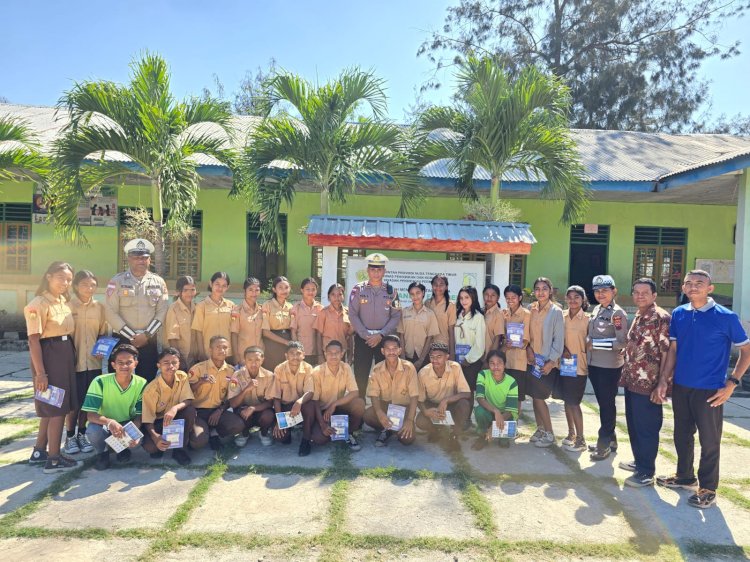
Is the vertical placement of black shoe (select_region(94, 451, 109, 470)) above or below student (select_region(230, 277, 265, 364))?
below

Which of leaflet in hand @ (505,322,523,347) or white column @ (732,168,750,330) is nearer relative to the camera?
leaflet in hand @ (505,322,523,347)

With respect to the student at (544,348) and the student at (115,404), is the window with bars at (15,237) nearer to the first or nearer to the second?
the student at (115,404)

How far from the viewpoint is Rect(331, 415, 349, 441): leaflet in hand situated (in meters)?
4.33

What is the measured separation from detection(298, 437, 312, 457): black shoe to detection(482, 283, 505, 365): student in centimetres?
187

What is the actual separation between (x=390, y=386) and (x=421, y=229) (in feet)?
9.37

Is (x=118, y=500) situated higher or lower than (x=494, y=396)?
lower

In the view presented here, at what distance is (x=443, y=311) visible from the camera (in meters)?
5.30

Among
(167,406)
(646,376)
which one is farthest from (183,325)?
(646,376)

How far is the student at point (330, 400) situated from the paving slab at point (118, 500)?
3.31ft

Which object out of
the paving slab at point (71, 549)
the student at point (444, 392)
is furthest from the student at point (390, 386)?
the paving slab at point (71, 549)

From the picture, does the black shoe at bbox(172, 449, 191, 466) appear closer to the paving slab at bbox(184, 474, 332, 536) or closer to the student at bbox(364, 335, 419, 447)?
the paving slab at bbox(184, 474, 332, 536)

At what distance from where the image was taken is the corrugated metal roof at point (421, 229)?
6676mm

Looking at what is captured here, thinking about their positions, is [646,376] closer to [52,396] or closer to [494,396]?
[494,396]

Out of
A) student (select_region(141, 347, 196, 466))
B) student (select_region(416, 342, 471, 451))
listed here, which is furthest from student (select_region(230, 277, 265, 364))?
student (select_region(416, 342, 471, 451))
